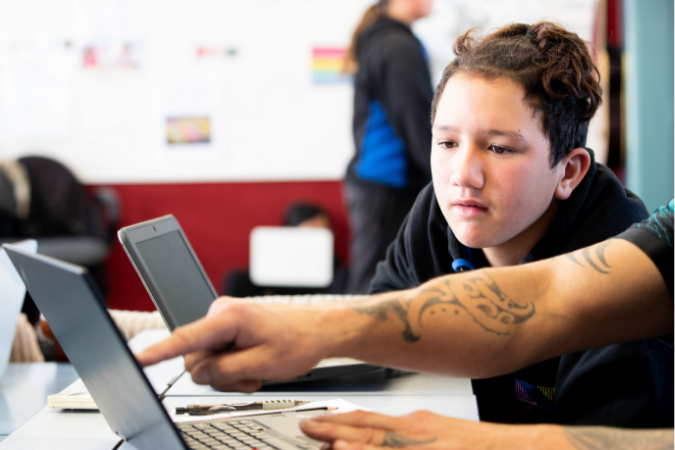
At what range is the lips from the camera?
932 mm

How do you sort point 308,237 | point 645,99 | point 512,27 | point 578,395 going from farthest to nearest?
point 308,237, point 645,99, point 512,27, point 578,395

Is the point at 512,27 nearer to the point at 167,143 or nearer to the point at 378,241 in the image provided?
the point at 378,241

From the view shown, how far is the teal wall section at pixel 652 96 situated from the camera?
Result: 9.55ft

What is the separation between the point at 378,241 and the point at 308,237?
1184mm

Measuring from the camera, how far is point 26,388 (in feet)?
3.38

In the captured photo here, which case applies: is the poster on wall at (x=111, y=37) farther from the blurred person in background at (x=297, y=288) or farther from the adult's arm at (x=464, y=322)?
the adult's arm at (x=464, y=322)

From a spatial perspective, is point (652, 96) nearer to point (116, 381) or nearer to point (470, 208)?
point (470, 208)

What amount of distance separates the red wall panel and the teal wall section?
1.54 meters

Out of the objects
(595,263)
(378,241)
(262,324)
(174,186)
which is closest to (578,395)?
(595,263)

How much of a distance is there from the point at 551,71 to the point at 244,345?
640 mm

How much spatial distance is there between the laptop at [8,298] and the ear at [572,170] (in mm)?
827

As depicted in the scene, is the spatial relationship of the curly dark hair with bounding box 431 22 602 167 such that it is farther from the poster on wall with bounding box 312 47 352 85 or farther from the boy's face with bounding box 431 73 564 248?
the poster on wall with bounding box 312 47 352 85

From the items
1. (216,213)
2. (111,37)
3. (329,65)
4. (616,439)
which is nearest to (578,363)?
(616,439)

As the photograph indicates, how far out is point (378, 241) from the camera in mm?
2207
